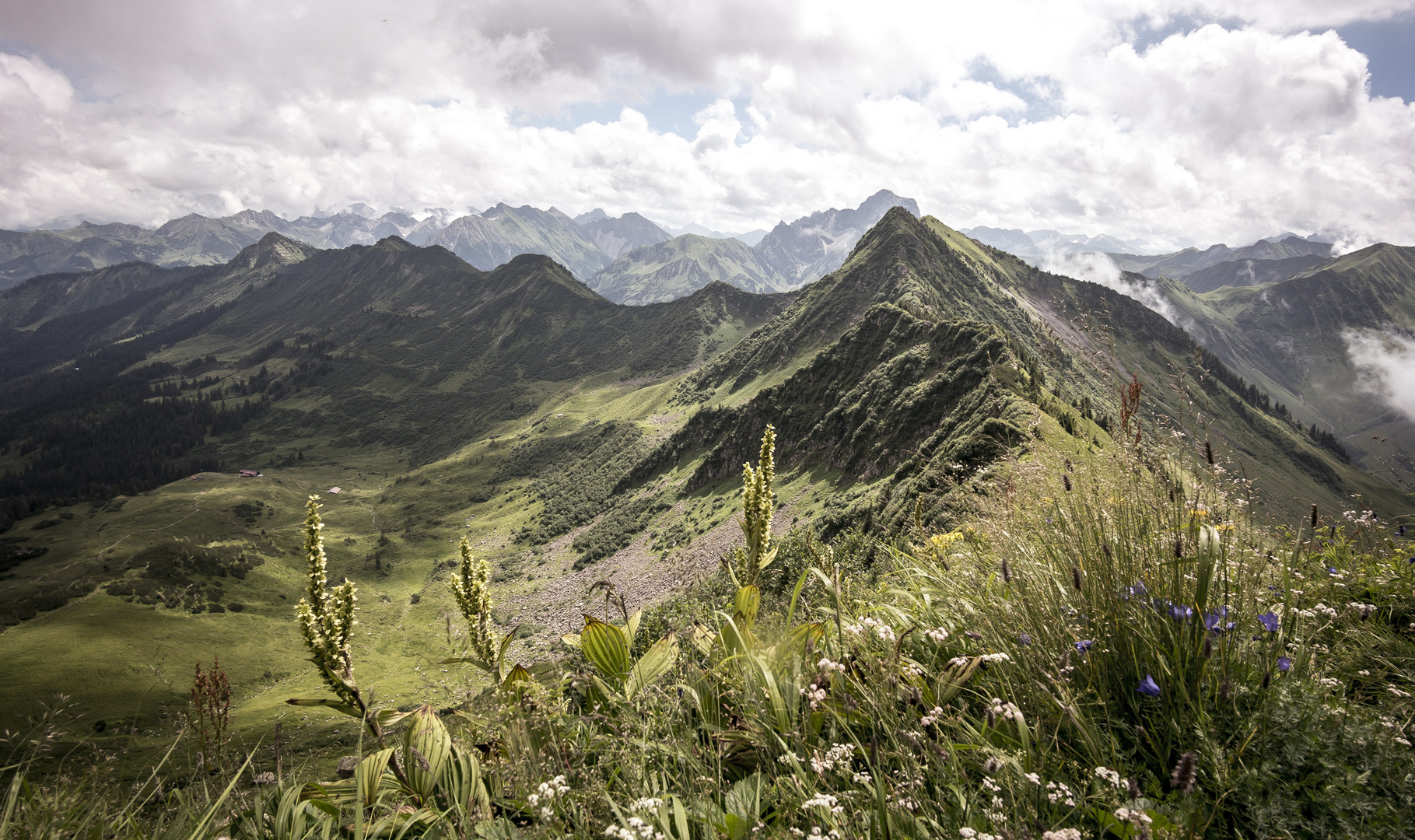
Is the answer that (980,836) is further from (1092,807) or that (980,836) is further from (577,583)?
(577,583)

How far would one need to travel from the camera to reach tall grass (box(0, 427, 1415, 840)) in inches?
89.7

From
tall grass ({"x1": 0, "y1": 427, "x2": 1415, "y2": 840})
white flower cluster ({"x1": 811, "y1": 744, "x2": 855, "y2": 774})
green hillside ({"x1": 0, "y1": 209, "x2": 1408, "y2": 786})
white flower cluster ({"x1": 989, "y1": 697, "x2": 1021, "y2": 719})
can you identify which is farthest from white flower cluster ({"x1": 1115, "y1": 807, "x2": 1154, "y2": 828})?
green hillside ({"x1": 0, "y1": 209, "x2": 1408, "y2": 786})

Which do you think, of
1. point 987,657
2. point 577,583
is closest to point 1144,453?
point 987,657

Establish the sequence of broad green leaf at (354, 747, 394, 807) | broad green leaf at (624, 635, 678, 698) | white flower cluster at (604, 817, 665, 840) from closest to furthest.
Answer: white flower cluster at (604, 817, 665, 840), broad green leaf at (354, 747, 394, 807), broad green leaf at (624, 635, 678, 698)

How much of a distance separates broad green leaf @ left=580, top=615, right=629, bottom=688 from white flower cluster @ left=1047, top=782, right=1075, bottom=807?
2.74 m

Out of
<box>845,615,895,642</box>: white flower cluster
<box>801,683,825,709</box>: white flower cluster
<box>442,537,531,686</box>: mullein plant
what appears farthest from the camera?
<box>442,537,531,686</box>: mullein plant

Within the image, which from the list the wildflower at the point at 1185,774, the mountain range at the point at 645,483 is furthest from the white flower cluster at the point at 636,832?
the mountain range at the point at 645,483

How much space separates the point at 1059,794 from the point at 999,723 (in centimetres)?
65

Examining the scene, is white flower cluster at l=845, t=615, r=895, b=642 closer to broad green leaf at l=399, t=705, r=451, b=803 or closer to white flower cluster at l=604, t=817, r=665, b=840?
white flower cluster at l=604, t=817, r=665, b=840

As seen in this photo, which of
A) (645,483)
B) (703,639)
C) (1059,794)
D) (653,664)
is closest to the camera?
(1059,794)

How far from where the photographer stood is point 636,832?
229 centimetres

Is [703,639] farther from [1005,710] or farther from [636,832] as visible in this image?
[1005,710]

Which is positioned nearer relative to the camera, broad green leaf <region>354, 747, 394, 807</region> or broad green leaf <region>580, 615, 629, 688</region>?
broad green leaf <region>354, 747, 394, 807</region>

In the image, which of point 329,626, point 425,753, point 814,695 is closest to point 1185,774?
point 814,695
